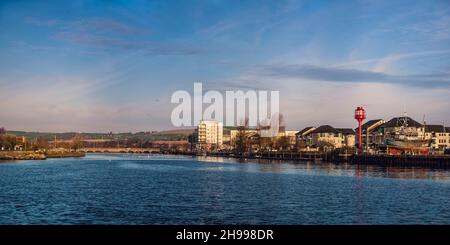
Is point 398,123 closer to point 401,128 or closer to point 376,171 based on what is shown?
point 401,128

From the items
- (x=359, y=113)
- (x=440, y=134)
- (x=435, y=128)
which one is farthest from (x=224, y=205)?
(x=435, y=128)

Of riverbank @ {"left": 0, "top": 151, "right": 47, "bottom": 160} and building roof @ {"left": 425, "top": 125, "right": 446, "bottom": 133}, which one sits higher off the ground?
building roof @ {"left": 425, "top": 125, "right": 446, "bottom": 133}

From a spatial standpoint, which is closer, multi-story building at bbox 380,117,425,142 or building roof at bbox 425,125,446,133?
multi-story building at bbox 380,117,425,142

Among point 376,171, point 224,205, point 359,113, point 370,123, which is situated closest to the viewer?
point 224,205

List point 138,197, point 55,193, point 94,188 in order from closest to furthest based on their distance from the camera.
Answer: point 138,197
point 55,193
point 94,188

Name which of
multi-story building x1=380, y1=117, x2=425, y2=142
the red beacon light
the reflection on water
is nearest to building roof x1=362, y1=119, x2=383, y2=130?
multi-story building x1=380, y1=117, x2=425, y2=142

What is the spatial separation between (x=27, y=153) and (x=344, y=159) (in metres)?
92.1

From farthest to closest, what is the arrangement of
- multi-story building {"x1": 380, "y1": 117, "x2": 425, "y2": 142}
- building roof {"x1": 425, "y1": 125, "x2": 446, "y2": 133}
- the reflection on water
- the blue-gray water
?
building roof {"x1": 425, "y1": 125, "x2": 446, "y2": 133}
multi-story building {"x1": 380, "y1": 117, "x2": 425, "y2": 142}
the reflection on water
the blue-gray water

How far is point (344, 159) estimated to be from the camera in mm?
134125

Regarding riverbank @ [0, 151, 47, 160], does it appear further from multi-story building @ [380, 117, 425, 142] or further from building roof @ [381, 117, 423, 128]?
building roof @ [381, 117, 423, 128]

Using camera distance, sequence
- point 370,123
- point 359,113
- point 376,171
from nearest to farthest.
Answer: point 376,171 → point 359,113 → point 370,123
